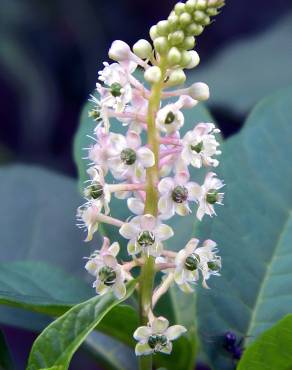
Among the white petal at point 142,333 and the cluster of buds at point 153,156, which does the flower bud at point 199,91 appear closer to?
the cluster of buds at point 153,156

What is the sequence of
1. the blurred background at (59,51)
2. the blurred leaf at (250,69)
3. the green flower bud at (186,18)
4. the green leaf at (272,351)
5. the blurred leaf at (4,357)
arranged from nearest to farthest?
the green flower bud at (186,18) → the green leaf at (272,351) → the blurred leaf at (4,357) → the blurred leaf at (250,69) → the blurred background at (59,51)

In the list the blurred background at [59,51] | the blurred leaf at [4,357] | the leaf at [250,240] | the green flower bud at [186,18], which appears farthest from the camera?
Result: the blurred background at [59,51]

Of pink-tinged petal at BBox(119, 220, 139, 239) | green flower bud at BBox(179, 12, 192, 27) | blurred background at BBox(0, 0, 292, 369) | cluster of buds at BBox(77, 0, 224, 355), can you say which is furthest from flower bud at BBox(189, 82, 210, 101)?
blurred background at BBox(0, 0, 292, 369)

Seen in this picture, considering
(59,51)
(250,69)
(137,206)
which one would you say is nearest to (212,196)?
(137,206)

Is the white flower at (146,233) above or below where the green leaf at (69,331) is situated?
above

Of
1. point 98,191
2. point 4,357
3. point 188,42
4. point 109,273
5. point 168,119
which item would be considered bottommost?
point 4,357

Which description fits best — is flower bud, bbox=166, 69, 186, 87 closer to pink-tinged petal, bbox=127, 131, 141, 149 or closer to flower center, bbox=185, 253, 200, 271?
pink-tinged petal, bbox=127, 131, 141, 149

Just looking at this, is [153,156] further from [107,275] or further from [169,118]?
[107,275]

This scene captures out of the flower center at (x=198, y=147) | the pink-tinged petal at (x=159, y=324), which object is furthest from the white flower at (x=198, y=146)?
the pink-tinged petal at (x=159, y=324)
